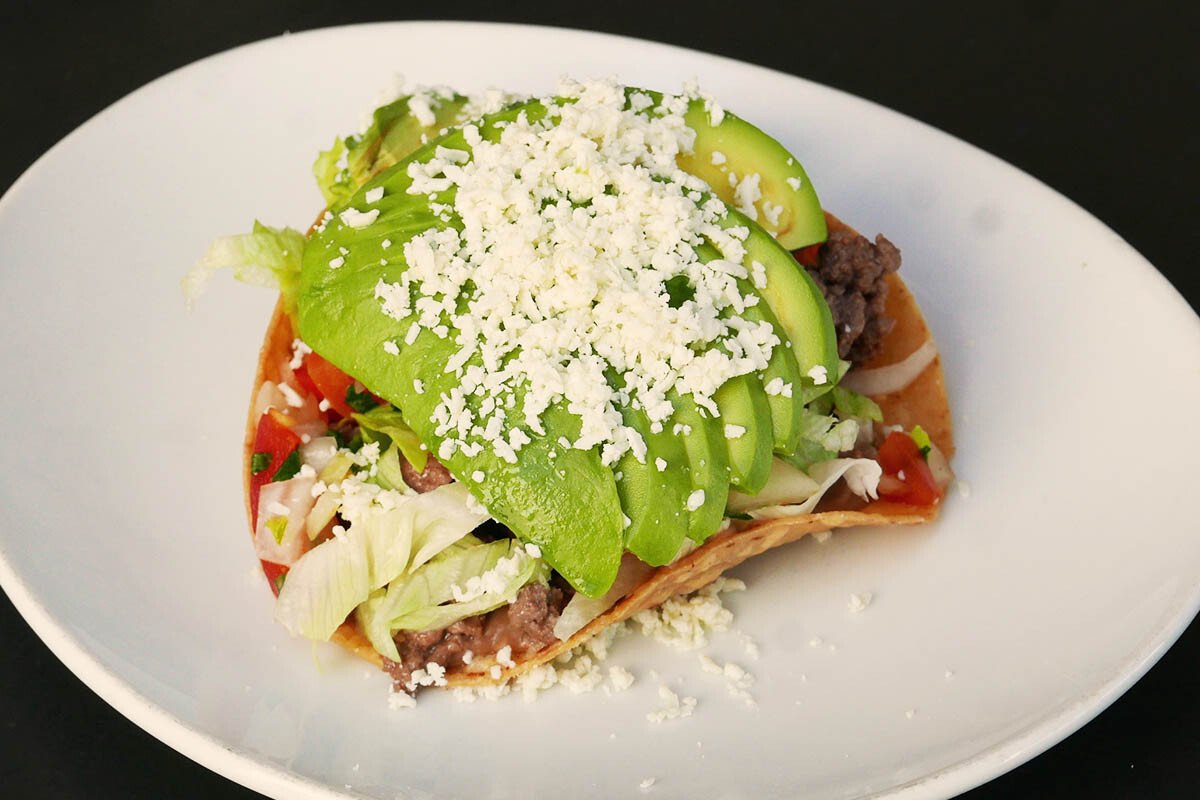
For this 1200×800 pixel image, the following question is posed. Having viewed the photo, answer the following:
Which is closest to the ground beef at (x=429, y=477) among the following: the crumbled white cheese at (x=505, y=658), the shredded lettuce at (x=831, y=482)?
the crumbled white cheese at (x=505, y=658)

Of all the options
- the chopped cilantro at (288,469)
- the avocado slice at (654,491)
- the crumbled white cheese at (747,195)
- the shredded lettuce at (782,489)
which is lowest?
the shredded lettuce at (782,489)

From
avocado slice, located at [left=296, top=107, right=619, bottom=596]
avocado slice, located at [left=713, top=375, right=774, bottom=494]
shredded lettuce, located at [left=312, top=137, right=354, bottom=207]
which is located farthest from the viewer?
shredded lettuce, located at [left=312, top=137, right=354, bottom=207]

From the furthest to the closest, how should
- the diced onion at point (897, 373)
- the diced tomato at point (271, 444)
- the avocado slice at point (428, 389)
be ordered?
the diced onion at point (897, 373), the diced tomato at point (271, 444), the avocado slice at point (428, 389)

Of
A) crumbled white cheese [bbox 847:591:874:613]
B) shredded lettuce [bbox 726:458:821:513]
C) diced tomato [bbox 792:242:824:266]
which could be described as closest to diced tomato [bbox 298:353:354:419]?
shredded lettuce [bbox 726:458:821:513]

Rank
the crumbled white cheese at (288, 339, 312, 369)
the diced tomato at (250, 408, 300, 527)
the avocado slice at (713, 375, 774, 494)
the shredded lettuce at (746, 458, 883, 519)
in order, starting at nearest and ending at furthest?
1. the avocado slice at (713, 375, 774, 494)
2. the shredded lettuce at (746, 458, 883, 519)
3. the diced tomato at (250, 408, 300, 527)
4. the crumbled white cheese at (288, 339, 312, 369)

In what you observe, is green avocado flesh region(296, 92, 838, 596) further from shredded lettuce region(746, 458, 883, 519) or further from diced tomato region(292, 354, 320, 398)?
diced tomato region(292, 354, 320, 398)

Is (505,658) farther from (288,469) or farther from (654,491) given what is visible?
(288,469)

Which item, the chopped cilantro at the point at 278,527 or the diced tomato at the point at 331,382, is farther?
the diced tomato at the point at 331,382

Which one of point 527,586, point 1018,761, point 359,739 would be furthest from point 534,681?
point 1018,761

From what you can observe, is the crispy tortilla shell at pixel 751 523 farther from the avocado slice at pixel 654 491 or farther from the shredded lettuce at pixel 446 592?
the avocado slice at pixel 654 491
